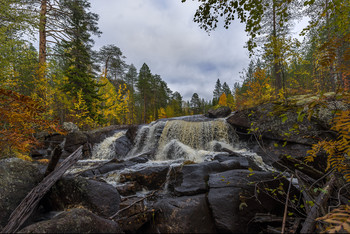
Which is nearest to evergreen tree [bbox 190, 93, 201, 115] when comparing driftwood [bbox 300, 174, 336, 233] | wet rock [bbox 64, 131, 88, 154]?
wet rock [bbox 64, 131, 88, 154]

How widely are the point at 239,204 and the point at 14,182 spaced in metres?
4.72

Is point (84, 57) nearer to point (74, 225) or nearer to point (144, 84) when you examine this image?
point (74, 225)

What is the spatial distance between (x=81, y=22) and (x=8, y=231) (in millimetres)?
19030

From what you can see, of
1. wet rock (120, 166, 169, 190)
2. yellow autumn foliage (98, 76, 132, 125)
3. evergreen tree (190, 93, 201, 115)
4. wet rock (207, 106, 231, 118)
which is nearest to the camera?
wet rock (120, 166, 169, 190)

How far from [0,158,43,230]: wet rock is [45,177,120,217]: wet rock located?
1.73ft

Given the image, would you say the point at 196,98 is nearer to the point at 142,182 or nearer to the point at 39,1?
the point at 39,1

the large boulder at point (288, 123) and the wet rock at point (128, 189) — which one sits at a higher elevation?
the large boulder at point (288, 123)

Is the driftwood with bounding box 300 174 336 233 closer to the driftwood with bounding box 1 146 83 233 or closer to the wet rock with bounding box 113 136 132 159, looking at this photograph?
the driftwood with bounding box 1 146 83 233

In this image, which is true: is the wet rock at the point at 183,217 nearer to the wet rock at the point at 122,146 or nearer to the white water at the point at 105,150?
the wet rock at the point at 122,146

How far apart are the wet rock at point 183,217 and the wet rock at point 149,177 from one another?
2520 mm

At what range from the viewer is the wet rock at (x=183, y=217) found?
8.96ft

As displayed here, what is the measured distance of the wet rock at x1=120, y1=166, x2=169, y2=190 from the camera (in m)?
5.61

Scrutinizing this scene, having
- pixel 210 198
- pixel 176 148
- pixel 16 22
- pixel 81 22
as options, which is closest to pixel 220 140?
pixel 176 148

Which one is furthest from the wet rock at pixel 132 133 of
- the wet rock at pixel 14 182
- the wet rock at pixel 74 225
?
the wet rock at pixel 74 225
